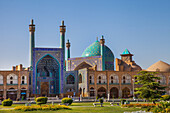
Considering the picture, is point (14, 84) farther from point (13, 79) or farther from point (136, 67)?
point (136, 67)

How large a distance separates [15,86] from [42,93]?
5.37 meters

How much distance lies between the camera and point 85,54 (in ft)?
212

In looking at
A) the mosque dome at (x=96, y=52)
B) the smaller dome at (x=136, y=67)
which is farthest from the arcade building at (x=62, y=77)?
the smaller dome at (x=136, y=67)

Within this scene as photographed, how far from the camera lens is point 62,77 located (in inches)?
Result: 2224

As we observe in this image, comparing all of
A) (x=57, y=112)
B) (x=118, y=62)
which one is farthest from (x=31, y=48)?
(x=57, y=112)

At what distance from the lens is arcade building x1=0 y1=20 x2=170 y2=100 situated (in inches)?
2094

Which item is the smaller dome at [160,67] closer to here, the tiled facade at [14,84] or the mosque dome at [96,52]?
the mosque dome at [96,52]

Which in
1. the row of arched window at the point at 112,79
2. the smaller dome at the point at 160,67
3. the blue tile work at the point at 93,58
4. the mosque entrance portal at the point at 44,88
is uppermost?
the blue tile work at the point at 93,58

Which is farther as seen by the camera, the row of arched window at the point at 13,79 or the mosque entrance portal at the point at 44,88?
the mosque entrance portal at the point at 44,88

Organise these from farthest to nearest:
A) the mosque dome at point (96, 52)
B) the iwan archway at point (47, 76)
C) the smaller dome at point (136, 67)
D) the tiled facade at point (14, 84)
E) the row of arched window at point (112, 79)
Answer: the smaller dome at point (136, 67) < the mosque dome at point (96, 52) < the iwan archway at point (47, 76) < the row of arched window at point (112, 79) < the tiled facade at point (14, 84)

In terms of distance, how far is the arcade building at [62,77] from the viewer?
A: 174ft

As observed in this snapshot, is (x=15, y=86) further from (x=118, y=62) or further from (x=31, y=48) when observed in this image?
(x=118, y=62)

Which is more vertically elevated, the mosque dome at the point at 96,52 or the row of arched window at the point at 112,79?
the mosque dome at the point at 96,52

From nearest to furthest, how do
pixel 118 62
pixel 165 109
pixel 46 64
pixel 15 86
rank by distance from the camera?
pixel 165 109
pixel 15 86
pixel 46 64
pixel 118 62
